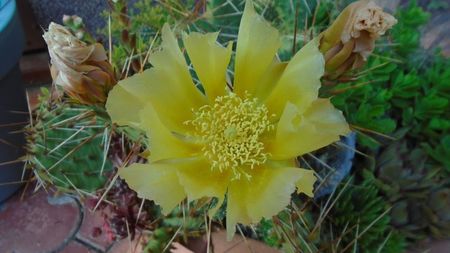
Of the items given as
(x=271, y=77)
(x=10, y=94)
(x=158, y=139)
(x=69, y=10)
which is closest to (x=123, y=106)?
(x=158, y=139)

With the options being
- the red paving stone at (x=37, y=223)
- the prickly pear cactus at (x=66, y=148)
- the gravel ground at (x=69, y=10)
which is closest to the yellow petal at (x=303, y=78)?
the prickly pear cactus at (x=66, y=148)

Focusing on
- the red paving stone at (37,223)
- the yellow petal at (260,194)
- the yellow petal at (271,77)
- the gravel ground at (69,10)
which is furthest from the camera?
the gravel ground at (69,10)

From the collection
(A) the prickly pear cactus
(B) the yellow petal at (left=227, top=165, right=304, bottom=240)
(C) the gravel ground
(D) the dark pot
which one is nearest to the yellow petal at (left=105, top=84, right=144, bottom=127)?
(B) the yellow petal at (left=227, top=165, right=304, bottom=240)

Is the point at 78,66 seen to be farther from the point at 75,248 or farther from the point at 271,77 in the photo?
the point at 75,248

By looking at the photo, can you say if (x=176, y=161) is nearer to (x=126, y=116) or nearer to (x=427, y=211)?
(x=126, y=116)

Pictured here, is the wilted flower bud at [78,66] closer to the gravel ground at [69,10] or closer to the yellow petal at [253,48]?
the yellow petal at [253,48]
